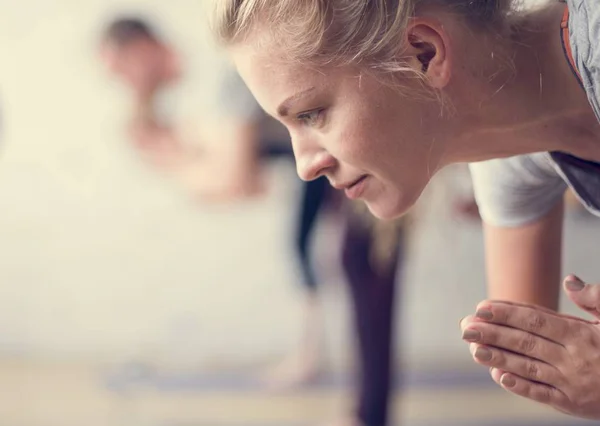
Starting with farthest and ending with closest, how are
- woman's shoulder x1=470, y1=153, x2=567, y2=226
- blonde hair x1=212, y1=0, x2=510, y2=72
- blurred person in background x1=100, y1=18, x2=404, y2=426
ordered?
blurred person in background x1=100, y1=18, x2=404, y2=426 < woman's shoulder x1=470, y1=153, x2=567, y2=226 < blonde hair x1=212, y1=0, x2=510, y2=72

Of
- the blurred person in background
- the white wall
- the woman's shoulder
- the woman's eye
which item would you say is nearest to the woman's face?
the woman's eye

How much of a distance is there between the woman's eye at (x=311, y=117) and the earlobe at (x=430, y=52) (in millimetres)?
95

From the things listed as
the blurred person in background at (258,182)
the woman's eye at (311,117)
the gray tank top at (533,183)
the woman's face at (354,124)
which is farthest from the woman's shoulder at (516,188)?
the blurred person in background at (258,182)

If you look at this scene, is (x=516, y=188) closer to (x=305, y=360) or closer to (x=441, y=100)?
(x=441, y=100)

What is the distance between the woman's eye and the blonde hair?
46mm

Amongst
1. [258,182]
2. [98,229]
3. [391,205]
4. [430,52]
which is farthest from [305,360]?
[430,52]

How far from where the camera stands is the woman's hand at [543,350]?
2.13ft

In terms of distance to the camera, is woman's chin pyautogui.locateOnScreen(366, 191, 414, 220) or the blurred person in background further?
the blurred person in background

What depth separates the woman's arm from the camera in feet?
2.77

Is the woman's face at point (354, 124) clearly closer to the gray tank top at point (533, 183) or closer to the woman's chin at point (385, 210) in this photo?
the woman's chin at point (385, 210)

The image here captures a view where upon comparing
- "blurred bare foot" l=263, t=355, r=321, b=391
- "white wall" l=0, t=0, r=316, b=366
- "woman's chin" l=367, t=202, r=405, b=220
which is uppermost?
"white wall" l=0, t=0, r=316, b=366

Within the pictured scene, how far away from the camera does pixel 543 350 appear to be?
65cm

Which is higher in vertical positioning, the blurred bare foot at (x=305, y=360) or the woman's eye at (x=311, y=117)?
the blurred bare foot at (x=305, y=360)

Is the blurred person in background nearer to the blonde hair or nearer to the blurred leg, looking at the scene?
the blurred leg
